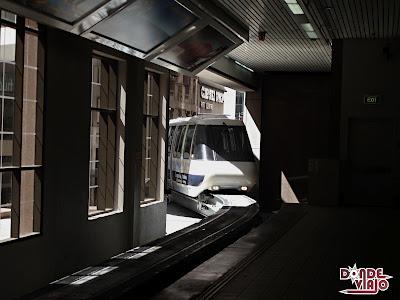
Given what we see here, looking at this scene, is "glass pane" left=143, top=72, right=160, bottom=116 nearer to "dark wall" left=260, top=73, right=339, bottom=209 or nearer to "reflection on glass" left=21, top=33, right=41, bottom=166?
"reflection on glass" left=21, top=33, right=41, bottom=166

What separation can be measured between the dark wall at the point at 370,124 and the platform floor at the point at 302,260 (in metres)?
2.02

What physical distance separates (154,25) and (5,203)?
3458 mm

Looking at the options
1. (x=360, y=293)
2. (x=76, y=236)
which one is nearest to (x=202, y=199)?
(x=76, y=236)

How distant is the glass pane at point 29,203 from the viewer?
885 cm

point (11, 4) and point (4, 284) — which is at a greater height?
point (11, 4)

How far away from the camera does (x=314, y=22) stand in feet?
42.4

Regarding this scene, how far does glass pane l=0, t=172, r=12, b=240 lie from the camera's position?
8.52 metres

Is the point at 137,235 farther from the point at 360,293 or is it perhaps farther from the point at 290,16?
the point at 360,293

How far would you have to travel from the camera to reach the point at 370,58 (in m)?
14.3

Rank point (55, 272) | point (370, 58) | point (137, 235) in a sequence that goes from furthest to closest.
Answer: point (370, 58), point (137, 235), point (55, 272)

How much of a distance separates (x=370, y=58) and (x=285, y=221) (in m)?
4.88

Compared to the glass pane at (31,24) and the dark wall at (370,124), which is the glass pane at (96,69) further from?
the dark wall at (370,124)

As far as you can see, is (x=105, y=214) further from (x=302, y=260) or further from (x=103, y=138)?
(x=302, y=260)

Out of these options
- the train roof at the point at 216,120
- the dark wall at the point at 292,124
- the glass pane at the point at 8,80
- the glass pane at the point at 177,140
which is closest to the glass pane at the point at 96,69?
the glass pane at the point at 8,80
